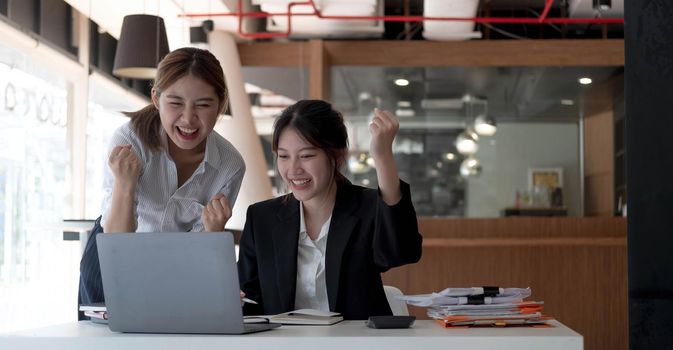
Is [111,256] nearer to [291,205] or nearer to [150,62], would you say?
[291,205]

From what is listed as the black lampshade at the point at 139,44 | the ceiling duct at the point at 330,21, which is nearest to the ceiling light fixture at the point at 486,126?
the ceiling duct at the point at 330,21

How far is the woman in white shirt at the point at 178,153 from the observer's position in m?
2.37

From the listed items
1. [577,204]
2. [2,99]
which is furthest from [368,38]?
[2,99]

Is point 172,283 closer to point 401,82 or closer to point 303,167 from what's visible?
point 303,167

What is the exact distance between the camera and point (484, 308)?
1.87 meters

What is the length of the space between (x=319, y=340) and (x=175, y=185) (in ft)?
3.07

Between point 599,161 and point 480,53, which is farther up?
point 480,53

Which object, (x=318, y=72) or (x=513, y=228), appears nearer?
(x=513, y=228)

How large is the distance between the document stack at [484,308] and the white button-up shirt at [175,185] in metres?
0.67

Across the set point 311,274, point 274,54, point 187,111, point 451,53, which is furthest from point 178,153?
point 451,53

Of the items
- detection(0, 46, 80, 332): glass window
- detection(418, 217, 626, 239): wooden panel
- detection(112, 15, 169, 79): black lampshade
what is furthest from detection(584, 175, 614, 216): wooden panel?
detection(112, 15, 169, 79): black lampshade

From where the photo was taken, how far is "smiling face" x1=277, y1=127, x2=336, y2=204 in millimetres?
2332

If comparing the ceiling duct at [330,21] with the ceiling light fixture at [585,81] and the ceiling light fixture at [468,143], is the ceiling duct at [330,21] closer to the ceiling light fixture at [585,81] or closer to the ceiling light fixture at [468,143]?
the ceiling light fixture at [468,143]

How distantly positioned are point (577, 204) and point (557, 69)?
1.31 metres
